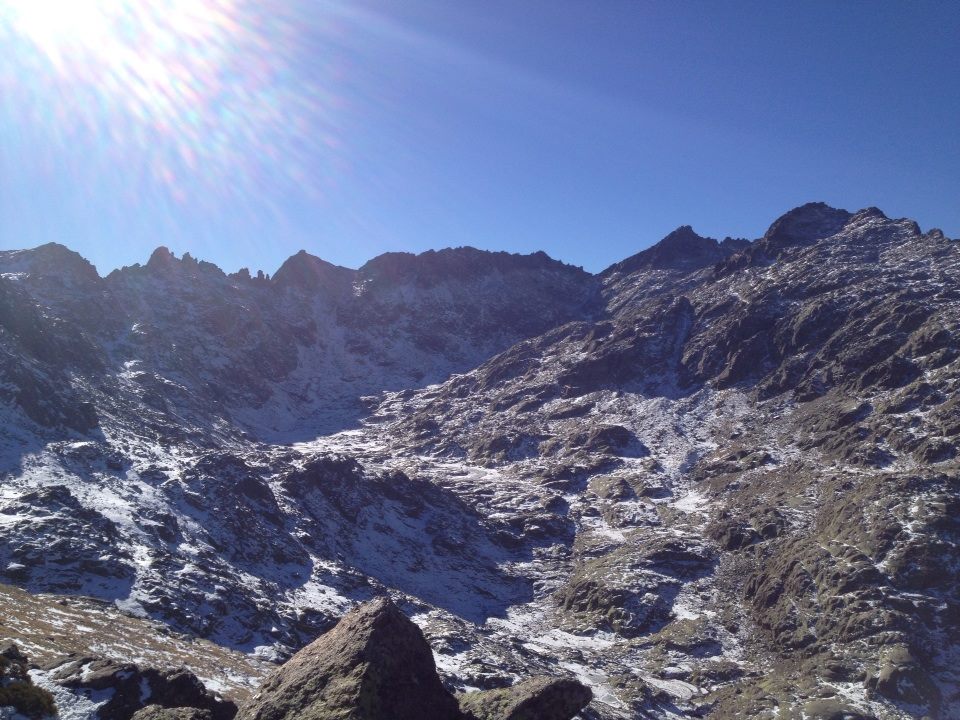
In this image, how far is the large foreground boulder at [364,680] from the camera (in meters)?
16.8

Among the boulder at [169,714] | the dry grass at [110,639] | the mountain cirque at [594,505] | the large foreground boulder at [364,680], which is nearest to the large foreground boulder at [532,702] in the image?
the large foreground boulder at [364,680]

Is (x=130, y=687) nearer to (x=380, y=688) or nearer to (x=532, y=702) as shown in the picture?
(x=380, y=688)

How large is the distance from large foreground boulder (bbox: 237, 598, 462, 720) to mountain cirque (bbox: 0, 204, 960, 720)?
22260 millimetres

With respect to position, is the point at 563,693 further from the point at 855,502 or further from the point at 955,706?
the point at 855,502

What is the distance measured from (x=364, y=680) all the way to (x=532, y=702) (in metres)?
5.28

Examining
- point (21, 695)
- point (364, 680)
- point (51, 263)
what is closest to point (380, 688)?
point (364, 680)

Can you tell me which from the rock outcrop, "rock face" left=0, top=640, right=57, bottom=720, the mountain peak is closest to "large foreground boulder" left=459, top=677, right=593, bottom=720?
the rock outcrop

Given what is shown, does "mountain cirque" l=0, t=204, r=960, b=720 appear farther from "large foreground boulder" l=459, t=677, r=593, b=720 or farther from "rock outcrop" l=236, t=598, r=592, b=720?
"rock outcrop" l=236, t=598, r=592, b=720

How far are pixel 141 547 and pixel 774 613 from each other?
76.6m

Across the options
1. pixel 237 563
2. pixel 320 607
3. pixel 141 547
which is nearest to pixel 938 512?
pixel 320 607

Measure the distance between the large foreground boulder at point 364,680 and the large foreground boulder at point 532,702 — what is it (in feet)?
3.52

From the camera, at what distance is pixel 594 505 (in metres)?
124

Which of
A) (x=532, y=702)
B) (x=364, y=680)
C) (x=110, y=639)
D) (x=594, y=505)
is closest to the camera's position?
(x=364, y=680)

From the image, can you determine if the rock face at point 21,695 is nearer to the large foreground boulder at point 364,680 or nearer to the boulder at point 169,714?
the boulder at point 169,714
